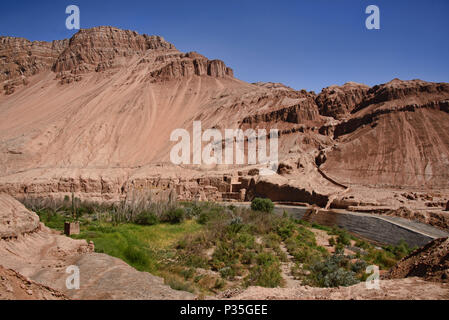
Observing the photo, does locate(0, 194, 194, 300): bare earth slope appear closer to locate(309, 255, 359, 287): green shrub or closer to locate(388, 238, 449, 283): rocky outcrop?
locate(388, 238, 449, 283): rocky outcrop

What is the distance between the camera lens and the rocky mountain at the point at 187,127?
2677cm

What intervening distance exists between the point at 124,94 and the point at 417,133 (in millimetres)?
40465

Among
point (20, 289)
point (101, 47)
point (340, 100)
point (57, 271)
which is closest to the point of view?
point (20, 289)

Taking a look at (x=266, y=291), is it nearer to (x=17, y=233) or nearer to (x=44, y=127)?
(x=17, y=233)

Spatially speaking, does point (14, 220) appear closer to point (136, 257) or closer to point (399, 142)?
point (136, 257)

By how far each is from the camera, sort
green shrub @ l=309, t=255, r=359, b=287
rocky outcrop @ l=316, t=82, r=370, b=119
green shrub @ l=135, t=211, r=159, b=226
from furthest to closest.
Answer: rocky outcrop @ l=316, t=82, r=370, b=119 < green shrub @ l=135, t=211, r=159, b=226 < green shrub @ l=309, t=255, r=359, b=287

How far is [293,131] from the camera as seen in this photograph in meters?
36.1

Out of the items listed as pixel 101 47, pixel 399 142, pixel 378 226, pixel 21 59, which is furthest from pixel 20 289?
pixel 21 59

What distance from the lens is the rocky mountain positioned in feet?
87.8

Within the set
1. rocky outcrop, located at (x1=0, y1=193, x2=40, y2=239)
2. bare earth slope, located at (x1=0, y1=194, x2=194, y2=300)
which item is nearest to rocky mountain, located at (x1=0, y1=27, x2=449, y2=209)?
bare earth slope, located at (x1=0, y1=194, x2=194, y2=300)

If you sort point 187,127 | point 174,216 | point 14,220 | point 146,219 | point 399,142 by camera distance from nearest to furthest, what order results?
point 14,220
point 146,219
point 174,216
point 399,142
point 187,127

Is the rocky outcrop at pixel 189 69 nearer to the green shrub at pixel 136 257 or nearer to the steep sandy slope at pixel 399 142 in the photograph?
the steep sandy slope at pixel 399 142

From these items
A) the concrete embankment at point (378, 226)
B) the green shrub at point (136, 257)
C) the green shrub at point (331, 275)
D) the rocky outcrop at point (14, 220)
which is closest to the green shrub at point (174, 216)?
the green shrub at point (136, 257)

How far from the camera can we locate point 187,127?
42.5 meters
